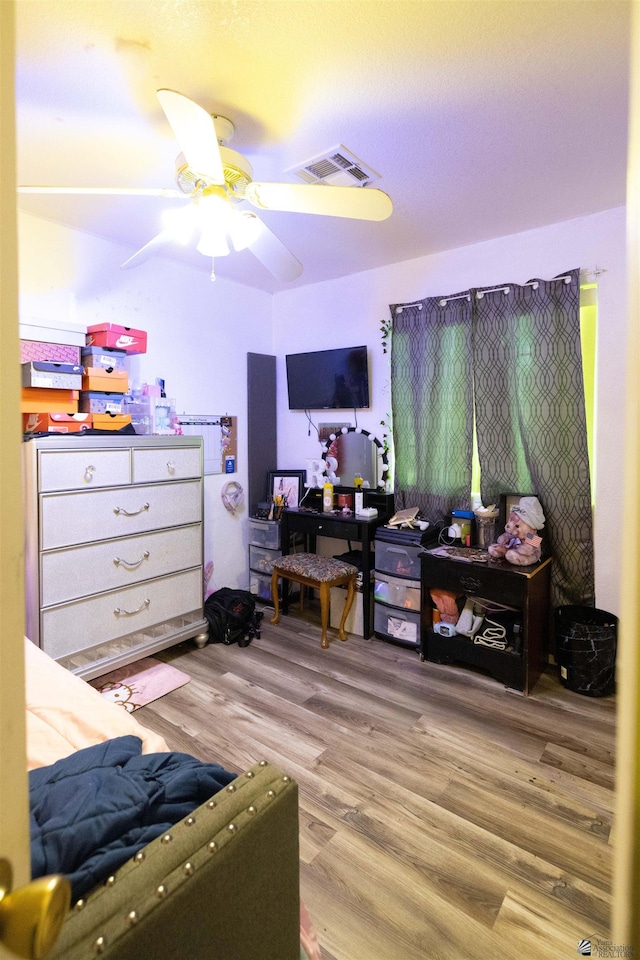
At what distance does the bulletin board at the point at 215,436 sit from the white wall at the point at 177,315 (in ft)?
0.20

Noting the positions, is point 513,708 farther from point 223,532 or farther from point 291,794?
point 223,532

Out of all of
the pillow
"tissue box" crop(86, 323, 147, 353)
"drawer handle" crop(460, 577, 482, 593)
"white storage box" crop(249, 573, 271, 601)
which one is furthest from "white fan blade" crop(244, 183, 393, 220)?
"white storage box" crop(249, 573, 271, 601)

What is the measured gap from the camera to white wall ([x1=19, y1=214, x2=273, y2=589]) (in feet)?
8.40

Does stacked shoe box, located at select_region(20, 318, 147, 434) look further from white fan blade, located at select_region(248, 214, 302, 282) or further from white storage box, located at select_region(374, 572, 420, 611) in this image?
white storage box, located at select_region(374, 572, 420, 611)

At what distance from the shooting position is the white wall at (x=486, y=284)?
2.50 metres

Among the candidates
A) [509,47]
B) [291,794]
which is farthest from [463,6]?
[291,794]

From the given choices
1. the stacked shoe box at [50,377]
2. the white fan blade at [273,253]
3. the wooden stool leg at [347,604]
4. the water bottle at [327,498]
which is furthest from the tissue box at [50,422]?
the wooden stool leg at [347,604]

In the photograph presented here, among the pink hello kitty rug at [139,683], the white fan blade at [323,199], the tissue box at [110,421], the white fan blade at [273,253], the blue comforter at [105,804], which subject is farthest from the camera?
the tissue box at [110,421]

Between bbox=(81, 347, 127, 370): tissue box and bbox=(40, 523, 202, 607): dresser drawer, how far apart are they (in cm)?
97

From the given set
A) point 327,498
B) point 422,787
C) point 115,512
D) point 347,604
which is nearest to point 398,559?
point 347,604

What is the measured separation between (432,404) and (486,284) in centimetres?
81

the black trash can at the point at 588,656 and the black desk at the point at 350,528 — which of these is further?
the black desk at the point at 350,528

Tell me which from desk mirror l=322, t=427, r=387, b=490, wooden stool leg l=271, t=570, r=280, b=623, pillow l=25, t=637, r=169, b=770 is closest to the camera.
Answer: pillow l=25, t=637, r=169, b=770

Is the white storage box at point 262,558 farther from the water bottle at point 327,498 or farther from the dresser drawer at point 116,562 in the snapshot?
the dresser drawer at point 116,562
